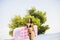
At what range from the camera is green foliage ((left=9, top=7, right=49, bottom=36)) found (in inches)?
73.3

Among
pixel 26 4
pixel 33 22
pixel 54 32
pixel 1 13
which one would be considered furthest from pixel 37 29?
pixel 1 13

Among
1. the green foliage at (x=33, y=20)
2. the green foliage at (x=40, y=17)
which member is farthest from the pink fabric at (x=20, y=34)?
the green foliage at (x=40, y=17)

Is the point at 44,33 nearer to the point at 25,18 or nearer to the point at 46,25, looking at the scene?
the point at 46,25

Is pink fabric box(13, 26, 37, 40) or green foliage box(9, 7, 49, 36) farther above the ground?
green foliage box(9, 7, 49, 36)

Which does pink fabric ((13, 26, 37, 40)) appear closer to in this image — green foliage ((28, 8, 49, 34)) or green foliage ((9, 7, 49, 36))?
green foliage ((9, 7, 49, 36))

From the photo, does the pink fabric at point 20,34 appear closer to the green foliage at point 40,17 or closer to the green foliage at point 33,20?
the green foliage at point 33,20

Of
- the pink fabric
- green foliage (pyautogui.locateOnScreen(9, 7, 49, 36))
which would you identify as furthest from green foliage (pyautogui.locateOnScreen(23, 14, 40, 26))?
the pink fabric

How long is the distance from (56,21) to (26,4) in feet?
1.53

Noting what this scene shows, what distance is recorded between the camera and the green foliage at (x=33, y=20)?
6.11ft

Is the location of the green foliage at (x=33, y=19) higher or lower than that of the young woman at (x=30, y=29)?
higher

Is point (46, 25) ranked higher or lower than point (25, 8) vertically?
lower

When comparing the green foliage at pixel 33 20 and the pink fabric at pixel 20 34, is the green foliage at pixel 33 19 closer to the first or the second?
the green foliage at pixel 33 20

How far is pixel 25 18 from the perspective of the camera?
188 cm

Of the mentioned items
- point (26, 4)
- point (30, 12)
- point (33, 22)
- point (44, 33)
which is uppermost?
point (26, 4)
